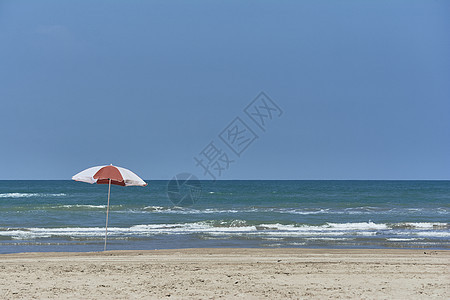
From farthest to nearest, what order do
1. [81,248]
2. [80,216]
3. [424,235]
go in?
1. [80,216]
2. [424,235]
3. [81,248]

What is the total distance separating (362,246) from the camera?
14406 millimetres

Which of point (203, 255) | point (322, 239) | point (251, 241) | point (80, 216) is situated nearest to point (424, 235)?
point (322, 239)

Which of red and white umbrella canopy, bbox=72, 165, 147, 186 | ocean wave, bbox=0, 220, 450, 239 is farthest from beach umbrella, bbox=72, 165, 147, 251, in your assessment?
ocean wave, bbox=0, 220, 450, 239

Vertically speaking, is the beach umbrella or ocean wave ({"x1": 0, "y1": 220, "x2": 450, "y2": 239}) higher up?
the beach umbrella

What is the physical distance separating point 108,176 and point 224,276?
4.12 metres

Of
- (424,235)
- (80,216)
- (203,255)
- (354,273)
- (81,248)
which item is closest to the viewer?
(354,273)

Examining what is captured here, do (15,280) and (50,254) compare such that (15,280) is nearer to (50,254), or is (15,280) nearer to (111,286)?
(111,286)

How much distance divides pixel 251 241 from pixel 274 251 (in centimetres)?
291

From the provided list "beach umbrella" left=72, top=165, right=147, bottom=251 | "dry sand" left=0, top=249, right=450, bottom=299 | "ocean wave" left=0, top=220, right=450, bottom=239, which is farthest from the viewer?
"ocean wave" left=0, top=220, right=450, bottom=239

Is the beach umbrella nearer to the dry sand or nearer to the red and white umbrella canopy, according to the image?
the red and white umbrella canopy

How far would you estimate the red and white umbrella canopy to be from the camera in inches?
439

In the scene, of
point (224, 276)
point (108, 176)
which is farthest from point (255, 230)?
point (224, 276)

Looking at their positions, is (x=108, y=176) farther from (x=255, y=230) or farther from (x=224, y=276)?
(x=255, y=230)

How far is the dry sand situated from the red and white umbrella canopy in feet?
5.84
